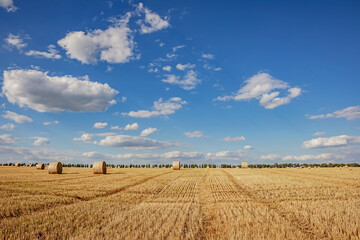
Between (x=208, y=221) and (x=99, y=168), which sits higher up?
(x=99, y=168)

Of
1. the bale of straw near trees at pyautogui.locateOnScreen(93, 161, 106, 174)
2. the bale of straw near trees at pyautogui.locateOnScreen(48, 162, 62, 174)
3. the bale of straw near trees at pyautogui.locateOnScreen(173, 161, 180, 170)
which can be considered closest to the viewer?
the bale of straw near trees at pyautogui.locateOnScreen(48, 162, 62, 174)

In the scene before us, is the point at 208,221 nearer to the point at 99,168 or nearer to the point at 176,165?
the point at 99,168

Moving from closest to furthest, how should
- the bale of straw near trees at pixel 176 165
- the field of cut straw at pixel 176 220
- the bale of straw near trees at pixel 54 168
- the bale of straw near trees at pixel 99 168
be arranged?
the field of cut straw at pixel 176 220, the bale of straw near trees at pixel 54 168, the bale of straw near trees at pixel 99 168, the bale of straw near trees at pixel 176 165

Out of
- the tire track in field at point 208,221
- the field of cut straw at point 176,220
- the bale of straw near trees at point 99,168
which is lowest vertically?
the tire track in field at point 208,221

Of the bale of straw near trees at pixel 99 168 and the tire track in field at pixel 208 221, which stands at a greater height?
the bale of straw near trees at pixel 99 168

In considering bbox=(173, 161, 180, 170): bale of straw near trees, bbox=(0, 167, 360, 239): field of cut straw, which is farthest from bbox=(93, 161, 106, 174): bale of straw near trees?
bbox=(0, 167, 360, 239): field of cut straw

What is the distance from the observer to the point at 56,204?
1111cm

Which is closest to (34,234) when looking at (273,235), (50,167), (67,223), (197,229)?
(67,223)

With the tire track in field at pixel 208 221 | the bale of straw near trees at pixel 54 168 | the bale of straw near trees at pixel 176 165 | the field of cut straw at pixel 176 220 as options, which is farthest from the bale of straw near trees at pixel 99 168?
the tire track in field at pixel 208 221

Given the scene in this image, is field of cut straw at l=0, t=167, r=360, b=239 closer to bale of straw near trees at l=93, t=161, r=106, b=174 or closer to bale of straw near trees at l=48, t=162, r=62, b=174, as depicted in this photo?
bale of straw near trees at l=93, t=161, r=106, b=174

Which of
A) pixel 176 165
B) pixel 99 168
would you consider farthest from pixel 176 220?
pixel 176 165

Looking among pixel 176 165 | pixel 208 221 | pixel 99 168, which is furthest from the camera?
pixel 176 165

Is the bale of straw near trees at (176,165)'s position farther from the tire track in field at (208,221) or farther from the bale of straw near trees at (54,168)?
the tire track in field at (208,221)

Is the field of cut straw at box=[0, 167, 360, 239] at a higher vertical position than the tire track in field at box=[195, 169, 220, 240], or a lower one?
higher
